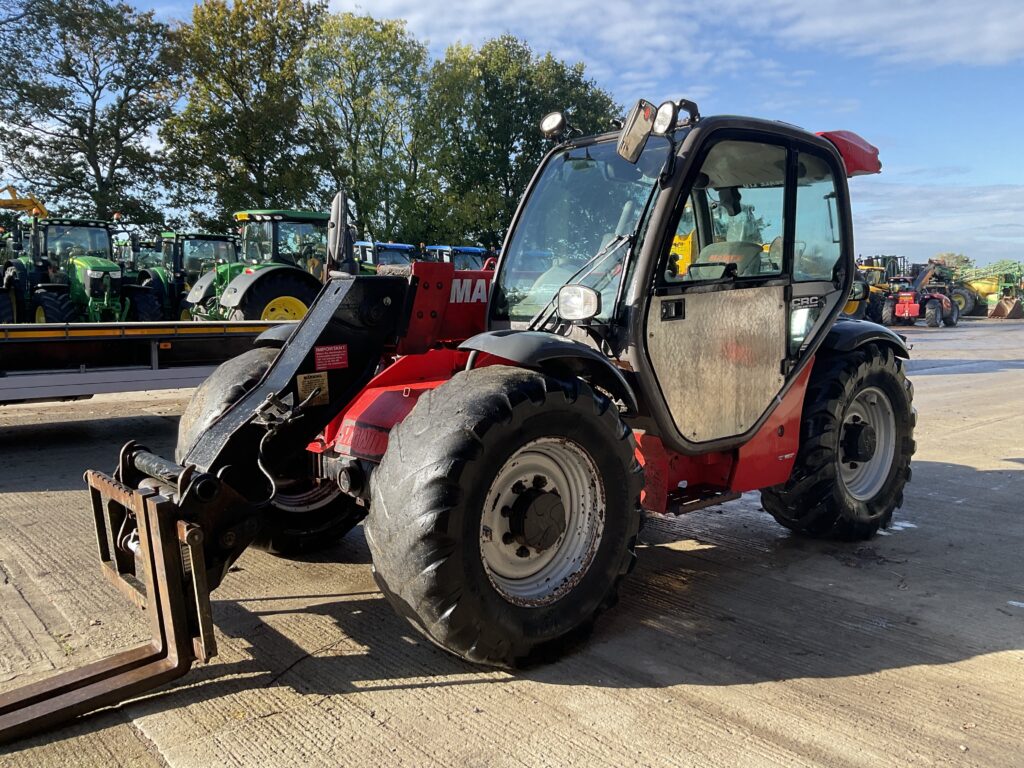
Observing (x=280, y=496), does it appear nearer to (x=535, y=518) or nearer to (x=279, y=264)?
(x=535, y=518)

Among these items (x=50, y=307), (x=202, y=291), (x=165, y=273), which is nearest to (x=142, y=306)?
(x=202, y=291)

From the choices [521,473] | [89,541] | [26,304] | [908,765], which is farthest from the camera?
[26,304]

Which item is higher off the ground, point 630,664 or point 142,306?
point 142,306

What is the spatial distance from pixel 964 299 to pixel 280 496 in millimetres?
39134

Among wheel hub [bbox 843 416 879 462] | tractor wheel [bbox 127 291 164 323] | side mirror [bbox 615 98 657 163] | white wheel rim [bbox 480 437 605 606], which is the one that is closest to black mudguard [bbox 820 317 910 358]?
wheel hub [bbox 843 416 879 462]

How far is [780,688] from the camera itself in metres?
3.12

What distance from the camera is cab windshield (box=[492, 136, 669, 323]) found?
3.91 m

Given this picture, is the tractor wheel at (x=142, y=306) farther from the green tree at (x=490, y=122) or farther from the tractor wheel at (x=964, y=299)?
the tractor wheel at (x=964, y=299)

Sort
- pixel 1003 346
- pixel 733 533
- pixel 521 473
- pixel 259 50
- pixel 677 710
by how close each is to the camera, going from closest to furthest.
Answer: pixel 677 710, pixel 521 473, pixel 733 533, pixel 1003 346, pixel 259 50

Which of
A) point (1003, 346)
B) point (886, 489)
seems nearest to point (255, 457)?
point (886, 489)

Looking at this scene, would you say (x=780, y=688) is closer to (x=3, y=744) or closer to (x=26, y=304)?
(x=3, y=744)

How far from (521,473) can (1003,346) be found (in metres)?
22.7

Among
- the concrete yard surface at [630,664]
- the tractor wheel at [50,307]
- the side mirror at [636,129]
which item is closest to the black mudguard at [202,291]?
the tractor wheel at [50,307]

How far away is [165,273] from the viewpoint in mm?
15758
